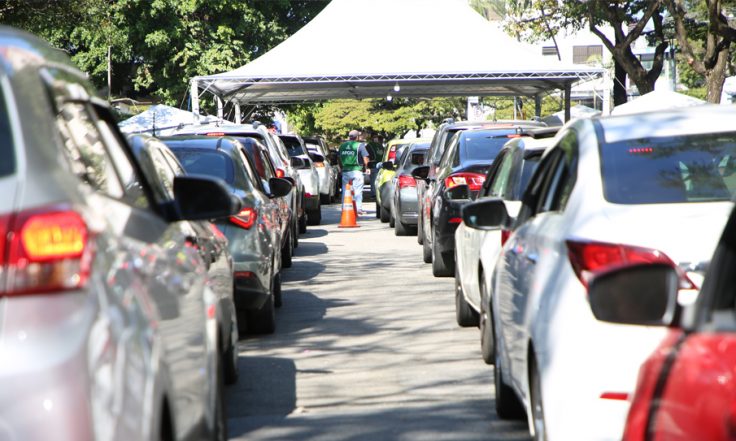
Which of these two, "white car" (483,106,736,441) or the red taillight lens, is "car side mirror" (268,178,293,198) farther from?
"white car" (483,106,736,441)

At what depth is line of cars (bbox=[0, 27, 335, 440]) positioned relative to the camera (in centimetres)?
280

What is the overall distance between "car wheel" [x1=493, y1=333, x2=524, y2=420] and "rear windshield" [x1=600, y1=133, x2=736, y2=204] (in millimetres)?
1552

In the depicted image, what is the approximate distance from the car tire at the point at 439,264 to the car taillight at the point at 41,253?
35.8 feet

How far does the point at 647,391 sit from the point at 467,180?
1046cm

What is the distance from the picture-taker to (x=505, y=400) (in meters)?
6.96

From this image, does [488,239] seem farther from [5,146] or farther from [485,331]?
[5,146]

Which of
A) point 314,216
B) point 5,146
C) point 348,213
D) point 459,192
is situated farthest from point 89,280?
point 314,216

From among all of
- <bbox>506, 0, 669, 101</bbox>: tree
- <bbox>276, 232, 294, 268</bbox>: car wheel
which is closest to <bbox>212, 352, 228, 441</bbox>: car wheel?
<bbox>276, 232, 294, 268</bbox>: car wheel

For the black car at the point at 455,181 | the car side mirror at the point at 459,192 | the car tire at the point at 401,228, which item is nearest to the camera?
the car side mirror at the point at 459,192

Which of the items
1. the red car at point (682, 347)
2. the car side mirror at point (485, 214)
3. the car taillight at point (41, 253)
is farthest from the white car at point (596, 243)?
the car taillight at point (41, 253)

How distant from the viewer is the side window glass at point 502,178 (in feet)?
31.7

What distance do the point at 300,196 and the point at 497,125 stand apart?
211 inches

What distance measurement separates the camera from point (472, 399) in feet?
25.3

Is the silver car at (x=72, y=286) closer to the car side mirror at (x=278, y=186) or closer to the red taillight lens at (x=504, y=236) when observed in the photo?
the red taillight lens at (x=504, y=236)
